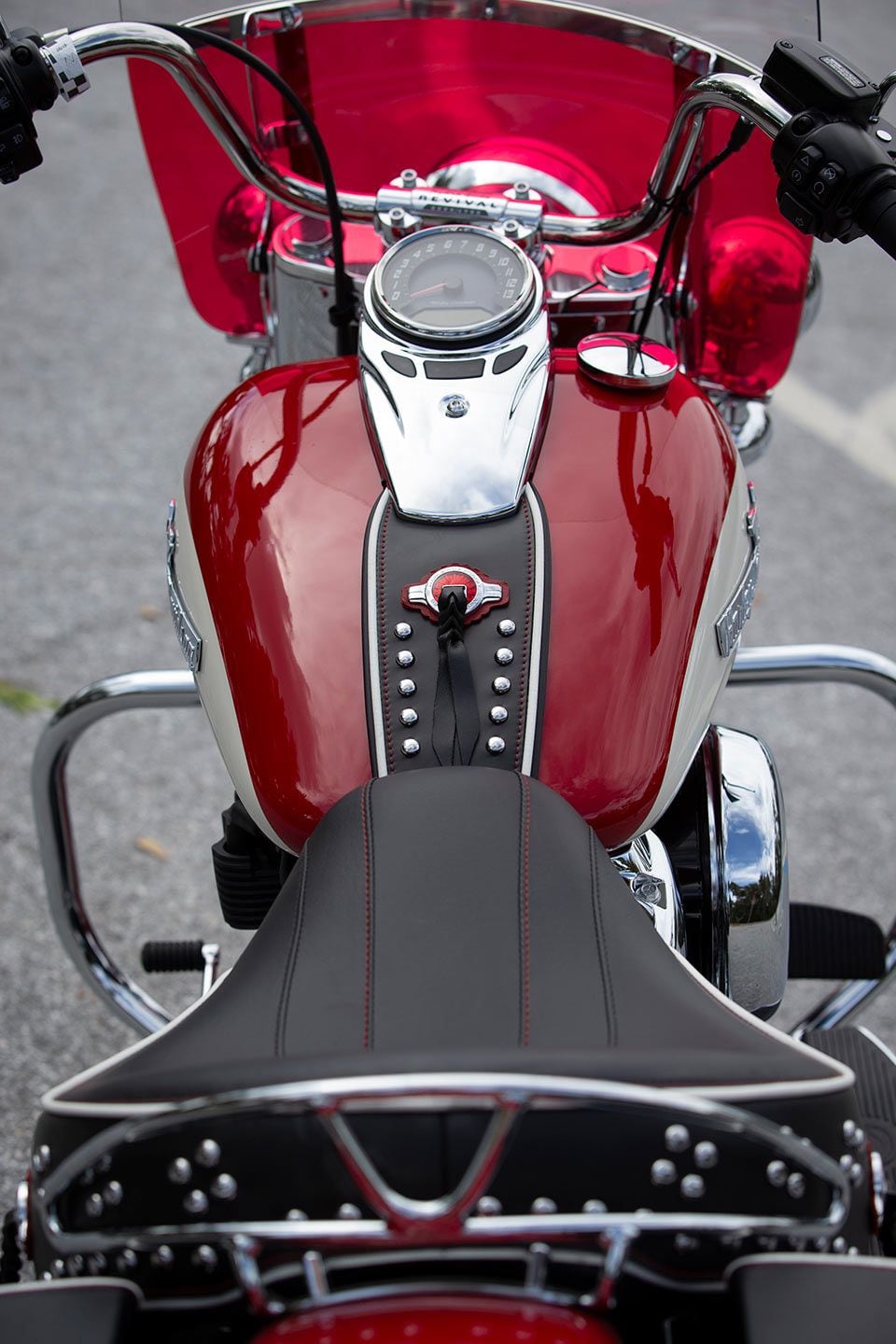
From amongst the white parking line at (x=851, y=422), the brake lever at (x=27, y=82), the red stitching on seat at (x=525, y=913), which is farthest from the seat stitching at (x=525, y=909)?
the white parking line at (x=851, y=422)

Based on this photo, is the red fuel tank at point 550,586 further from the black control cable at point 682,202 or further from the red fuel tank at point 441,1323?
the red fuel tank at point 441,1323

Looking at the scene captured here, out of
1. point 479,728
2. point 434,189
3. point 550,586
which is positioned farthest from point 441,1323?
point 434,189

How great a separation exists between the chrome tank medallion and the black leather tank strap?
26 millimetres

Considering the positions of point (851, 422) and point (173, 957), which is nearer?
point (173, 957)

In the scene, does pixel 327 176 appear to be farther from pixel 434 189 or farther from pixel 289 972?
pixel 289 972

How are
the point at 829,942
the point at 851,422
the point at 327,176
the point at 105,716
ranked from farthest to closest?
the point at 851,422 < the point at 105,716 < the point at 829,942 < the point at 327,176

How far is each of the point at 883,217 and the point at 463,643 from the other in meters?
0.47

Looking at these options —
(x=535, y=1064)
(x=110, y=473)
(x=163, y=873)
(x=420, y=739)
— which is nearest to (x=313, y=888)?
(x=420, y=739)

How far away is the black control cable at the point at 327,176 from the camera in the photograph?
3.98 feet

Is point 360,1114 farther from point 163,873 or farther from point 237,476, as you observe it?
point 163,873

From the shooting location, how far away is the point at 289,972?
78cm

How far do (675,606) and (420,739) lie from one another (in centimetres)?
23

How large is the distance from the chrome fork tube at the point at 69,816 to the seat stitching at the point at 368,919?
0.61 metres

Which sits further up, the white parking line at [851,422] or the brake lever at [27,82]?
the brake lever at [27,82]
